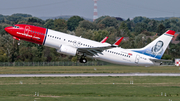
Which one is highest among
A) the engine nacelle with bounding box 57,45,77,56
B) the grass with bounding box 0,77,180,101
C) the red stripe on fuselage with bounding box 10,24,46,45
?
the red stripe on fuselage with bounding box 10,24,46,45

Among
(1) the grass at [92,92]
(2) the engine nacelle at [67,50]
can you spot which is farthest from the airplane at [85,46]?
(1) the grass at [92,92]

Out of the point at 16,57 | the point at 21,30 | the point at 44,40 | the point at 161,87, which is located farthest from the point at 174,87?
the point at 16,57

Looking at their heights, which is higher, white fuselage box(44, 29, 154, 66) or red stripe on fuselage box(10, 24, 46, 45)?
red stripe on fuselage box(10, 24, 46, 45)

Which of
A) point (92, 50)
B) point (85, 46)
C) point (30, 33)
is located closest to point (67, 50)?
point (85, 46)

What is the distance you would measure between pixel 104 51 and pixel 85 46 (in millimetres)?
3768

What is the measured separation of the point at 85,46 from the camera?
5347cm

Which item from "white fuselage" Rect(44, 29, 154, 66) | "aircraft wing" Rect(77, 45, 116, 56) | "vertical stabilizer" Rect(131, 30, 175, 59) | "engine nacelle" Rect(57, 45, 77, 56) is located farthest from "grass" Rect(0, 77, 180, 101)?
"vertical stabilizer" Rect(131, 30, 175, 59)

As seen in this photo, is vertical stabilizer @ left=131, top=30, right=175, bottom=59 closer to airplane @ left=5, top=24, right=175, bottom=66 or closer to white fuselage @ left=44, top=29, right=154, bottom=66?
airplane @ left=5, top=24, right=175, bottom=66

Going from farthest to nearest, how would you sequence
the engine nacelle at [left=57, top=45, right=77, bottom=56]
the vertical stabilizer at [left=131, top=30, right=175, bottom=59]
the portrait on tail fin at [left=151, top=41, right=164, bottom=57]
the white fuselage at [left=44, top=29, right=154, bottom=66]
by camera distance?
the portrait on tail fin at [left=151, top=41, right=164, bottom=57] < the vertical stabilizer at [left=131, top=30, right=175, bottom=59] < the white fuselage at [left=44, top=29, right=154, bottom=66] < the engine nacelle at [left=57, top=45, right=77, bottom=56]

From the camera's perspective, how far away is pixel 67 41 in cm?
5188

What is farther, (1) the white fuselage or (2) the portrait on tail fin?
(2) the portrait on tail fin

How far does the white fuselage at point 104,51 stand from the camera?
51438 mm

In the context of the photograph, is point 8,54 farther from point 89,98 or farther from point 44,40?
point 89,98

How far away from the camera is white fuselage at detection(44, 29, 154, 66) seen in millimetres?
51438
